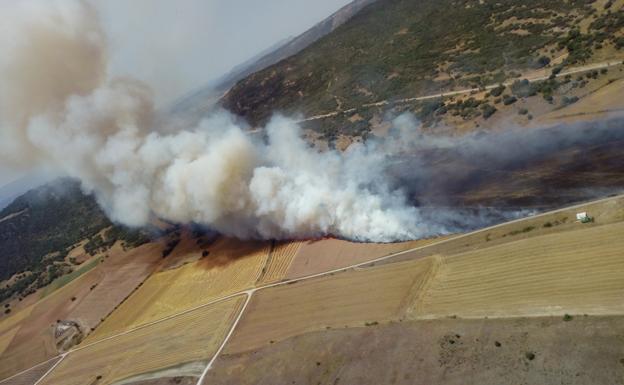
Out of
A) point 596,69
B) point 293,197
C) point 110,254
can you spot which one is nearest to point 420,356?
point 293,197

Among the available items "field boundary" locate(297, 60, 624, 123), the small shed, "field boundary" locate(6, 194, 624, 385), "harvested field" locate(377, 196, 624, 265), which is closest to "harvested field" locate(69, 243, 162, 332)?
"field boundary" locate(6, 194, 624, 385)

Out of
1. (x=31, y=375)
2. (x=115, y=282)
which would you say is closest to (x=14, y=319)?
(x=115, y=282)

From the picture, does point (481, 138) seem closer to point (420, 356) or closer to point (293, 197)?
point (293, 197)

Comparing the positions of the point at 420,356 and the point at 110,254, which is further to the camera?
the point at 110,254

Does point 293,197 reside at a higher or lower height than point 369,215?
higher

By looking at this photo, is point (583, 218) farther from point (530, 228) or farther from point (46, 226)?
point (46, 226)

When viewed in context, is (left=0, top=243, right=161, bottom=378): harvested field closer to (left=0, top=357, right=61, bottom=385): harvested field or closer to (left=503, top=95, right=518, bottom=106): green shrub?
(left=0, top=357, right=61, bottom=385): harvested field
